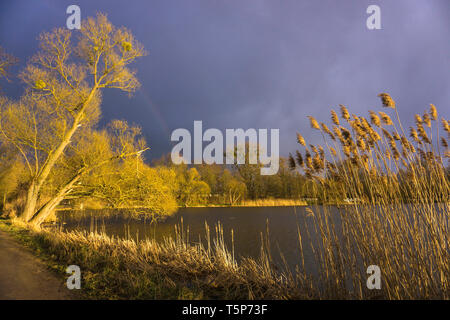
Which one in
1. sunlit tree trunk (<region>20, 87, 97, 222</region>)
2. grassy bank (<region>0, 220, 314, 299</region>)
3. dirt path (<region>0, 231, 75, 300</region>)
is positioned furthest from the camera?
sunlit tree trunk (<region>20, 87, 97, 222</region>)

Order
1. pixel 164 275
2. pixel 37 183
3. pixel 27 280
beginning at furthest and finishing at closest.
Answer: pixel 37 183
pixel 164 275
pixel 27 280

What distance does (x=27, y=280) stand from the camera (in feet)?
10.4

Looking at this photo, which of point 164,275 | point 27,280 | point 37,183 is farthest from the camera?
point 37,183

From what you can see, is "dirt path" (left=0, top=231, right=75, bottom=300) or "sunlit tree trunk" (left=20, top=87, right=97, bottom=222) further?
"sunlit tree trunk" (left=20, top=87, right=97, bottom=222)

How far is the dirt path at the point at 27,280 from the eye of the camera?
2.74 meters

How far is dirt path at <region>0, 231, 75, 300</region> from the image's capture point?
8.98ft

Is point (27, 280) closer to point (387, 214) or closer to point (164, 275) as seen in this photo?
point (164, 275)

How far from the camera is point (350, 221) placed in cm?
382
